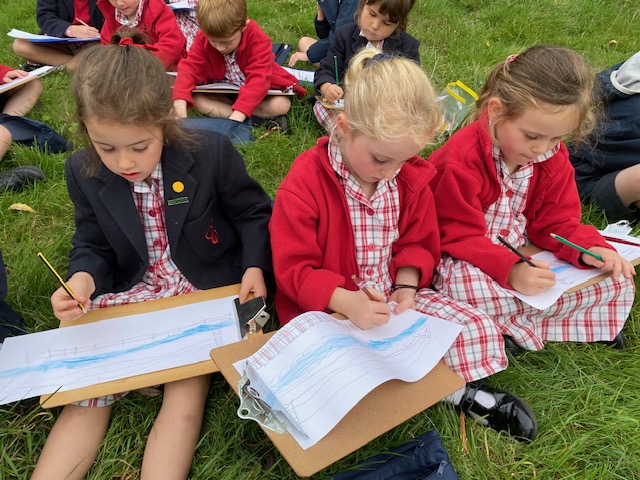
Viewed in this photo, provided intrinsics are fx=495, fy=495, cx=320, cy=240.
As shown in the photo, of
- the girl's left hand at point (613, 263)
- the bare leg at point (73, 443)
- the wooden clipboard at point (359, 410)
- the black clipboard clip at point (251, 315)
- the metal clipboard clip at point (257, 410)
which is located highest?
the girl's left hand at point (613, 263)

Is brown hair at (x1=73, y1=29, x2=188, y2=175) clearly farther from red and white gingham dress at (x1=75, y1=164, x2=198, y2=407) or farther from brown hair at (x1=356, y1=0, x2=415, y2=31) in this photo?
brown hair at (x1=356, y1=0, x2=415, y2=31)

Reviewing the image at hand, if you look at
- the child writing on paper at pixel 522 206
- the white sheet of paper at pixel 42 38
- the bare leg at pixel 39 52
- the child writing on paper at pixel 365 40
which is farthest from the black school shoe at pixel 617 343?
the bare leg at pixel 39 52

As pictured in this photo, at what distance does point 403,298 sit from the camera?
165 centimetres

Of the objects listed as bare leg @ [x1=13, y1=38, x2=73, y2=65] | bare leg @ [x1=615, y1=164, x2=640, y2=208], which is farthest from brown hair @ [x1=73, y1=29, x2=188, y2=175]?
bare leg @ [x1=13, y1=38, x2=73, y2=65]

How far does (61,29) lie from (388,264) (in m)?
3.31

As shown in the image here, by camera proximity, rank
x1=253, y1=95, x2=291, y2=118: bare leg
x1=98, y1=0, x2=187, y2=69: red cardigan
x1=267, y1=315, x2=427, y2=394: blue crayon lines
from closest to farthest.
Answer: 1. x1=267, y1=315, x2=427, y2=394: blue crayon lines
2. x1=253, y1=95, x2=291, y2=118: bare leg
3. x1=98, y1=0, x2=187, y2=69: red cardigan

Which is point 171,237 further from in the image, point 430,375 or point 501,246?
point 501,246

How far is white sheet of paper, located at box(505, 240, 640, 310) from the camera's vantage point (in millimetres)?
1646

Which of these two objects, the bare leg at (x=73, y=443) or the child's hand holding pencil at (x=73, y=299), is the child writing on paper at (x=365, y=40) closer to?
the child's hand holding pencil at (x=73, y=299)

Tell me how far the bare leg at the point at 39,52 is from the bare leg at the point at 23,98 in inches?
26.5

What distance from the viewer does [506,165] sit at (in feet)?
5.96

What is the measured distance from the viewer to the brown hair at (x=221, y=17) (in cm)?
267

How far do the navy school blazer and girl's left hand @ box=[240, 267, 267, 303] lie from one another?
37 mm

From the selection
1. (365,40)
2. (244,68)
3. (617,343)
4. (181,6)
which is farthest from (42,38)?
(617,343)
